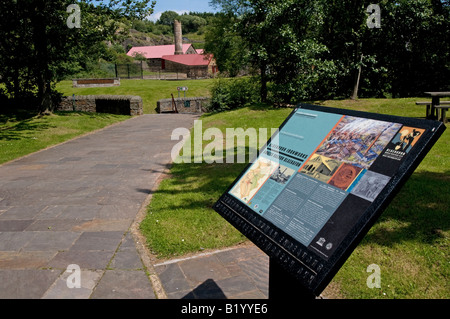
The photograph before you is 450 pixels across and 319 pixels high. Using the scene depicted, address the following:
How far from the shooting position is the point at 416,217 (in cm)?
434

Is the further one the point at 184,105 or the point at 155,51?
the point at 155,51

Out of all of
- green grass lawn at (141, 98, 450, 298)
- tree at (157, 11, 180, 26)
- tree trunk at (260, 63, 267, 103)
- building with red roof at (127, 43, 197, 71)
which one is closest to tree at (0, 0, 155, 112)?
tree trunk at (260, 63, 267, 103)

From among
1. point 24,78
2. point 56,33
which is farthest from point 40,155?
point 24,78

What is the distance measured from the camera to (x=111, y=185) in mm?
6629

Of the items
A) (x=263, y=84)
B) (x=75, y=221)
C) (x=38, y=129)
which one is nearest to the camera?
(x=75, y=221)

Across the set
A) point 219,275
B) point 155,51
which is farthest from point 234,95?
point 155,51

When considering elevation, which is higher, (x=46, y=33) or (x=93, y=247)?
(x=46, y=33)

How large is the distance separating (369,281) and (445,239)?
1.21m

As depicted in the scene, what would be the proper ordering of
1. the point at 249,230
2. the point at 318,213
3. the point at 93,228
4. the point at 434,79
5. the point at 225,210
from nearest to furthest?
the point at 318,213
the point at 249,230
the point at 225,210
the point at 93,228
the point at 434,79

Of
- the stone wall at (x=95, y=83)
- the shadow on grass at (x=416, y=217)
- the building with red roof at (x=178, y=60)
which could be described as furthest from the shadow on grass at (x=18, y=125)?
the building with red roof at (x=178, y=60)

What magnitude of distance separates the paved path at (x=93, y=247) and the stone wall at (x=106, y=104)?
12.8m

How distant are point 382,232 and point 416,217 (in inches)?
24.9

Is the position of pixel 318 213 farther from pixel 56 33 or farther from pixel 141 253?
pixel 56 33

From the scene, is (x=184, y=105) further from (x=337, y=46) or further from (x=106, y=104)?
(x=337, y=46)
